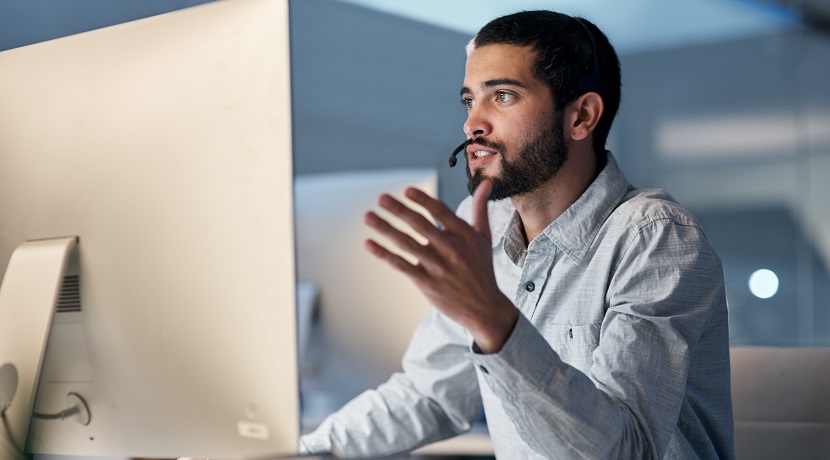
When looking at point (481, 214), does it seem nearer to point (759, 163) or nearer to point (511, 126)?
point (511, 126)

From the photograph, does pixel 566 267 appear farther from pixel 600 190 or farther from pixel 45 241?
pixel 45 241

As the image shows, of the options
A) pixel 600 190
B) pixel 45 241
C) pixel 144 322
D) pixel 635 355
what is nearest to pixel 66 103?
pixel 45 241

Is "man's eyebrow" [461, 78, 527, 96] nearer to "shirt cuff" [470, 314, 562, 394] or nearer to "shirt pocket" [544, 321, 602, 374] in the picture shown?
"shirt pocket" [544, 321, 602, 374]

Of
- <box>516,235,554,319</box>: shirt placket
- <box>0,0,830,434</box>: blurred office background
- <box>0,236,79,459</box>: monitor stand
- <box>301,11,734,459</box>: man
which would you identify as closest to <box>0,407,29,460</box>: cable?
<box>0,236,79,459</box>: monitor stand

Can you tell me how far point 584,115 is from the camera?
5.30 ft

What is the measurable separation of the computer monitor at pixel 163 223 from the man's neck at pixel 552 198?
82 centimetres

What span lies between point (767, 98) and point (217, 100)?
306 centimetres

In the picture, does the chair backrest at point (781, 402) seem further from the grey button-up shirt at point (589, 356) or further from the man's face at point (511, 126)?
the man's face at point (511, 126)

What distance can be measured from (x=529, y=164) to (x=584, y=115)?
0.55 ft

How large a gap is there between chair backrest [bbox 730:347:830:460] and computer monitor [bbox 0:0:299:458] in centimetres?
88

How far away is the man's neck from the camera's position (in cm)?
157

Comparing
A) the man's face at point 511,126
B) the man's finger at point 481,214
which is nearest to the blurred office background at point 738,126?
the man's face at point 511,126

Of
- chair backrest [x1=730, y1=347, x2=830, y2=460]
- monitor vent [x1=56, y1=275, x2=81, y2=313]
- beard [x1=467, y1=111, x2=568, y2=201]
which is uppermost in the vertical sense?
beard [x1=467, y1=111, x2=568, y2=201]

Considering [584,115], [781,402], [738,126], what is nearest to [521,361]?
[781,402]
